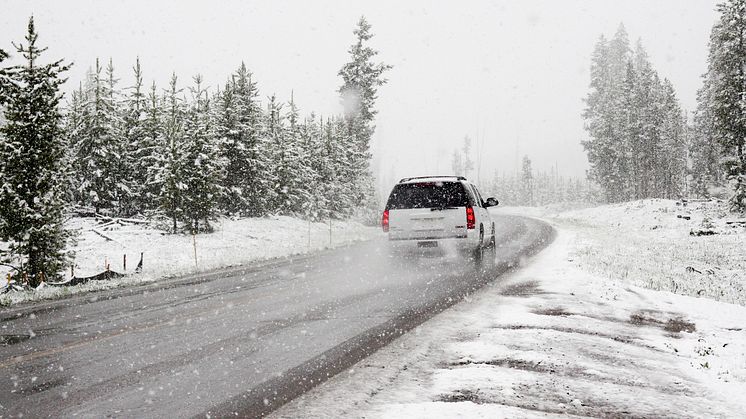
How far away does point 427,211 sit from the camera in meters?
12.4

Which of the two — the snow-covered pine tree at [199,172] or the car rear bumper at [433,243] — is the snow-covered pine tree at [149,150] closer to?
the snow-covered pine tree at [199,172]

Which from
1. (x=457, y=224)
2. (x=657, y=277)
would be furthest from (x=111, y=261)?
(x=657, y=277)

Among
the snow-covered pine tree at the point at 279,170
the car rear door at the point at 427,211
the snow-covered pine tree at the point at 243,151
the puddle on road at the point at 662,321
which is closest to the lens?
the puddle on road at the point at 662,321

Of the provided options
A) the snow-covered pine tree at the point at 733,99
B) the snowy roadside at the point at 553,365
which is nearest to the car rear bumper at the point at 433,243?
the snowy roadside at the point at 553,365

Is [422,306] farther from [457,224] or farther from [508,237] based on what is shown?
[508,237]

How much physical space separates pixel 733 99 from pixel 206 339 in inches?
1264

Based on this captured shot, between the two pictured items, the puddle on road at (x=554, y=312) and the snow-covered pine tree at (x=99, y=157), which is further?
the snow-covered pine tree at (x=99, y=157)

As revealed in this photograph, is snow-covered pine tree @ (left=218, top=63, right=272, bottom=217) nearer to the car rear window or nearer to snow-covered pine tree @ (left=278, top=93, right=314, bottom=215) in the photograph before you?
snow-covered pine tree @ (left=278, top=93, right=314, bottom=215)

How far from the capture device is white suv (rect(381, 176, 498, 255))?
1238cm

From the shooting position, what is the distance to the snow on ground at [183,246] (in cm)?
1583

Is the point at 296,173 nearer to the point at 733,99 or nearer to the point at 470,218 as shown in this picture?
the point at 470,218

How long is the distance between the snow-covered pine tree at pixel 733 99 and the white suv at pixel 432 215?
22291 millimetres

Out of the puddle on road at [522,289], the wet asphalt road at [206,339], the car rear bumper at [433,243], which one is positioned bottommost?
the wet asphalt road at [206,339]

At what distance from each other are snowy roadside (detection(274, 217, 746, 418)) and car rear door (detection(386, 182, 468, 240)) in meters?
4.41
